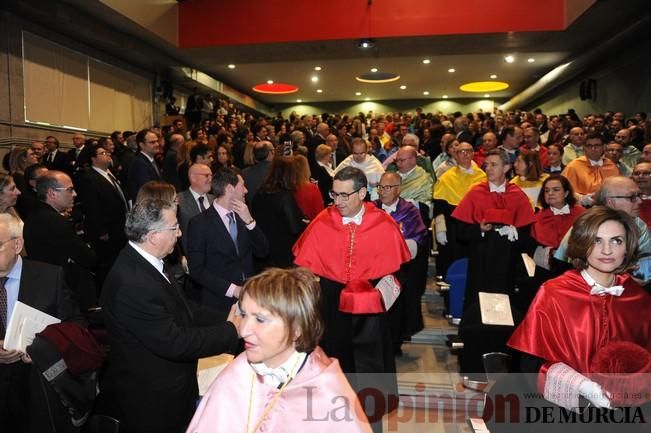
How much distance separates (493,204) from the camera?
4.83 metres

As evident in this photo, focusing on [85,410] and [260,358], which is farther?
[85,410]

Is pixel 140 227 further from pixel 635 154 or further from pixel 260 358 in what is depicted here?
pixel 635 154

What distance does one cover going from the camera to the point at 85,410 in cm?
250

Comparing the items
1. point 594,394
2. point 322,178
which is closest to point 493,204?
point 322,178

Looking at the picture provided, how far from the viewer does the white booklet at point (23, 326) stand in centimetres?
241

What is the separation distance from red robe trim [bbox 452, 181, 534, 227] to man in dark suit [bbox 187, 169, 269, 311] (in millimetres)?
2167

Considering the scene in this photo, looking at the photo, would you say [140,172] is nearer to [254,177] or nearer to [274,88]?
[254,177]

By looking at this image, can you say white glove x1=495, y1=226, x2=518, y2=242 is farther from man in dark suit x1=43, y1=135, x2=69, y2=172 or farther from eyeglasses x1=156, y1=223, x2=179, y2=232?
man in dark suit x1=43, y1=135, x2=69, y2=172

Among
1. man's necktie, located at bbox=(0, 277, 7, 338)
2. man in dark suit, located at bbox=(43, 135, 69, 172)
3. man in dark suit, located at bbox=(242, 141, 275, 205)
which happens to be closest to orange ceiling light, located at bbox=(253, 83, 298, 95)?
man in dark suit, located at bbox=(43, 135, 69, 172)

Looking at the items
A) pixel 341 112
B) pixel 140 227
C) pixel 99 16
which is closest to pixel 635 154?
pixel 140 227

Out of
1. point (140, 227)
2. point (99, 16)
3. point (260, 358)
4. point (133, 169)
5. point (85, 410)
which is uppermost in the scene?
point (99, 16)

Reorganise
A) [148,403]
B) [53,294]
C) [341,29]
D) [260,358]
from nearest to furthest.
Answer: [260,358] → [148,403] → [53,294] → [341,29]

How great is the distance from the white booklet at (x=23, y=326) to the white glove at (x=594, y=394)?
247cm

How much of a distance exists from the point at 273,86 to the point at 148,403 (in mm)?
18751
